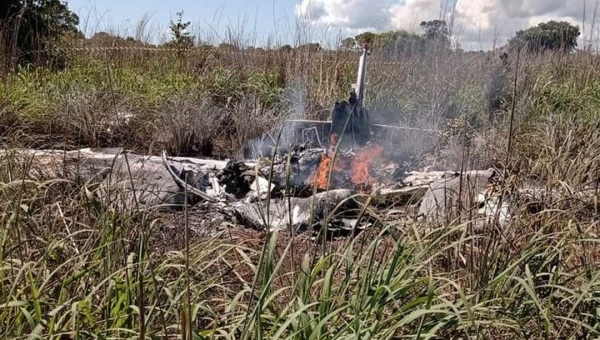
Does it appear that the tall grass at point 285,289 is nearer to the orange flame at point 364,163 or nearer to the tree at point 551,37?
the orange flame at point 364,163

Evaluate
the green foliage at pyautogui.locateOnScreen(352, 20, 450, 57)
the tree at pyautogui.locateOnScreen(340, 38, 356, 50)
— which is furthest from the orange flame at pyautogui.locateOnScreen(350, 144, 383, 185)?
the tree at pyautogui.locateOnScreen(340, 38, 356, 50)

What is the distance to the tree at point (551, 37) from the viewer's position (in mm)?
9734

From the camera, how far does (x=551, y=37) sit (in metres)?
11.0

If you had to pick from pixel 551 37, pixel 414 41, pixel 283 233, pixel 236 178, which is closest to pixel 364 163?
pixel 236 178

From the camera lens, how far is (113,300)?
1.88 m

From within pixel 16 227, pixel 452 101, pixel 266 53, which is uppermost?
pixel 266 53

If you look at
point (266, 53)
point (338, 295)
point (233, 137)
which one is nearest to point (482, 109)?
point (233, 137)

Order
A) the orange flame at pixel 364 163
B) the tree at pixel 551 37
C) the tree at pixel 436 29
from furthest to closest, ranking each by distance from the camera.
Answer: the tree at pixel 551 37 → the tree at pixel 436 29 → the orange flame at pixel 364 163

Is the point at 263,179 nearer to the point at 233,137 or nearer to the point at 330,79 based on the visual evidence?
the point at 233,137

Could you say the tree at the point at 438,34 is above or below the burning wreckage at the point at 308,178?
above

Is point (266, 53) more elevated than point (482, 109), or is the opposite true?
point (266, 53)

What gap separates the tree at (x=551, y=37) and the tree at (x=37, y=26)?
6916mm

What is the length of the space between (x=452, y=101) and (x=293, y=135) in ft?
6.66

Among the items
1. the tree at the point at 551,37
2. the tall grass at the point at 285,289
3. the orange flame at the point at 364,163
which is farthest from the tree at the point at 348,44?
the tall grass at the point at 285,289
